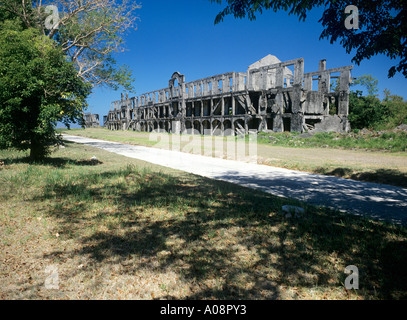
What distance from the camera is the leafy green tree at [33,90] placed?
7.92 metres

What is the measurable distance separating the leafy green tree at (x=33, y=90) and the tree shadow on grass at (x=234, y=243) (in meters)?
3.80

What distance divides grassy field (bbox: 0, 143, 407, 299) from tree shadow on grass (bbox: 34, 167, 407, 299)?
1cm

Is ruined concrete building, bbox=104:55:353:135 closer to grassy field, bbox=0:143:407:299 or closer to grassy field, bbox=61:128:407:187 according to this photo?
grassy field, bbox=61:128:407:187

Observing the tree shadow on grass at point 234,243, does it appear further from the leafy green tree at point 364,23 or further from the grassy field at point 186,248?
the leafy green tree at point 364,23

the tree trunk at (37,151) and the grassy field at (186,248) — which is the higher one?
the tree trunk at (37,151)

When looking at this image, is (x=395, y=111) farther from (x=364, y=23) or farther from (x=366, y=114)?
(x=364, y=23)

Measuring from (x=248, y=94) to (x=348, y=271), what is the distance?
30275 mm

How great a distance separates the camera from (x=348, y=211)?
17.0 feet

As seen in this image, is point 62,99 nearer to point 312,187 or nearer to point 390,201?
point 312,187

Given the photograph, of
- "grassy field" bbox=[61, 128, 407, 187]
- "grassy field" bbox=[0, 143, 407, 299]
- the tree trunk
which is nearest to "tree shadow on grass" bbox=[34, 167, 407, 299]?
"grassy field" bbox=[0, 143, 407, 299]

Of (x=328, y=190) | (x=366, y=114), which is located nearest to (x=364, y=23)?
(x=328, y=190)

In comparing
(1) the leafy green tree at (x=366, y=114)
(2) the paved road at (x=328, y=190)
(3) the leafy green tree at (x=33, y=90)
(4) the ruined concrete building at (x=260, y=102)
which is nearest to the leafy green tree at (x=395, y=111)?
(1) the leafy green tree at (x=366, y=114)

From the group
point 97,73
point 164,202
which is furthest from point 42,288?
point 97,73

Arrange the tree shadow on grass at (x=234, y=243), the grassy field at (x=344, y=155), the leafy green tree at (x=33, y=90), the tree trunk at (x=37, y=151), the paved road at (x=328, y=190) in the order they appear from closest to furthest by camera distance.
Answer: the tree shadow on grass at (x=234, y=243)
the paved road at (x=328, y=190)
the leafy green tree at (x=33, y=90)
the grassy field at (x=344, y=155)
the tree trunk at (x=37, y=151)
